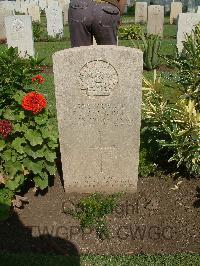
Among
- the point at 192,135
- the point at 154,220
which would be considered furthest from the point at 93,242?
the point at 192,135

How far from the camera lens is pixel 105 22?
4.05 metres

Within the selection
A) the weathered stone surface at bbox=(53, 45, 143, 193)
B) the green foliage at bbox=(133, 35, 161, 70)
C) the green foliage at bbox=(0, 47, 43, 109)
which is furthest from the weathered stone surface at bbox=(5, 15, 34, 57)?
the weathered stone surface at bbox=(53, 45, 143, 193)

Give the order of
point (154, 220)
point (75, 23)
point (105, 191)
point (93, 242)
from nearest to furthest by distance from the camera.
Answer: point (93, 242)
point (154, 220)
point (105, 191)
point (75, 23)

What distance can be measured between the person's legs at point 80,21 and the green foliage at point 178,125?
0.94 m

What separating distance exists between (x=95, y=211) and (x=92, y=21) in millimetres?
2064

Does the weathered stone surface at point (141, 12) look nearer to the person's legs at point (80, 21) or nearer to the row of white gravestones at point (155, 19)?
the row of white gravestones at point (155, 19)

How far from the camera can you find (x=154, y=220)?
11.5 feet

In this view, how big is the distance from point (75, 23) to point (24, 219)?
2.20m

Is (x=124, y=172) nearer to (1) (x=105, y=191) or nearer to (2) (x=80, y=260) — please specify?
(1) (x=105, y=191)

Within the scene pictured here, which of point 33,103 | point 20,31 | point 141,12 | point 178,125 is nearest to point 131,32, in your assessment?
point 20,31

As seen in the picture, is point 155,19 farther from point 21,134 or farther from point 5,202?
point 5,202

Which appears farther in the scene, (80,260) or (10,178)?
(10,178)

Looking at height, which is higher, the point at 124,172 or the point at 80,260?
the point at 124,172

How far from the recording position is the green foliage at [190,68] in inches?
146
